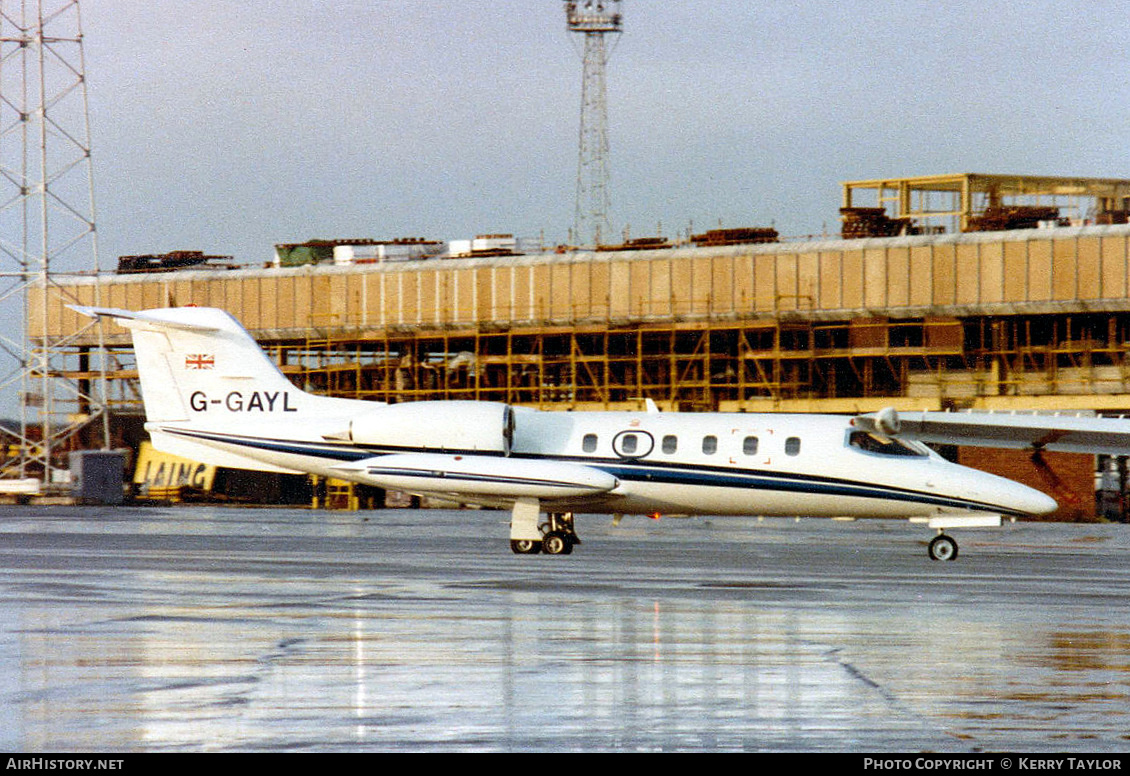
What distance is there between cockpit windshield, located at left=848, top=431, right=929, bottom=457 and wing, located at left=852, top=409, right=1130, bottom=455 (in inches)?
5.5

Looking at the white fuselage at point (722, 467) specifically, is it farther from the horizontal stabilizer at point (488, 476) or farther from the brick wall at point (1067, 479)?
the brick wall at point (1067, 479)

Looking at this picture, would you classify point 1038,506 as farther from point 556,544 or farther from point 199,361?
point 199,361

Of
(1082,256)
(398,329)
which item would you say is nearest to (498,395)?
(398,329)

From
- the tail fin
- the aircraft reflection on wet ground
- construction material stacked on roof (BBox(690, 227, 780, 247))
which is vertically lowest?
the aircraft reflection on wet ground

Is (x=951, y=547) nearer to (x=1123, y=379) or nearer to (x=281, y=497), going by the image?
(x=1123, y=379)

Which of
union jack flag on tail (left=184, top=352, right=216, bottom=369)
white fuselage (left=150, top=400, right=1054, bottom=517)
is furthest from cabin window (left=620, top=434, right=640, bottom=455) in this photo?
union jack flag on tail (left=184, top=352, right=216, bottom=369)

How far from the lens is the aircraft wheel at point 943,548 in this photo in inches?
1084

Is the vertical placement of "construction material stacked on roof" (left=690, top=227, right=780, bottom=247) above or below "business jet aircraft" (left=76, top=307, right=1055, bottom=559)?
above

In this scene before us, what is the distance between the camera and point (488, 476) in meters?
28.1

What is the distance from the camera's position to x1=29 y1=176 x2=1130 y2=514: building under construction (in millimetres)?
53875

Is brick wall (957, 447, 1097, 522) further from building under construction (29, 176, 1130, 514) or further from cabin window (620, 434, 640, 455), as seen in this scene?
cabin window (620, 434, 640, 455)

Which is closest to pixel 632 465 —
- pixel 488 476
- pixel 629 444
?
pixel 629 444

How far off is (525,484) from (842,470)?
19.4 ft

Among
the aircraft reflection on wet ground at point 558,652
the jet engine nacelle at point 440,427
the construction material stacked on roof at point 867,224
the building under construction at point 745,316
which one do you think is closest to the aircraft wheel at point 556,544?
the aircraft reflection on wet ground at point 558,652
